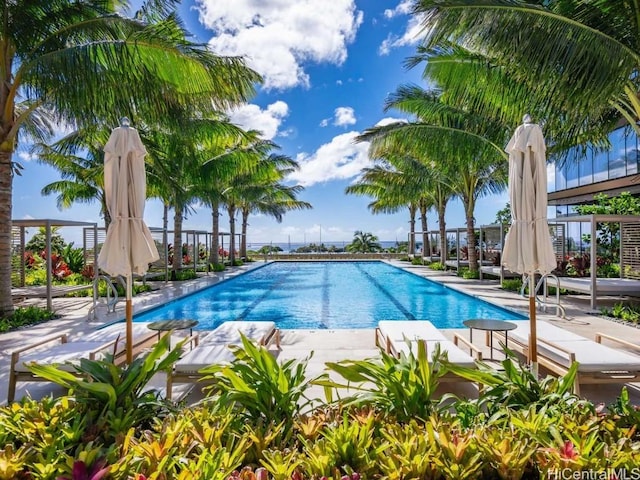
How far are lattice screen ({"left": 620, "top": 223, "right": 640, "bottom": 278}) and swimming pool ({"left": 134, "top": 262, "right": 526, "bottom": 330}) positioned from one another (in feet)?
13.9

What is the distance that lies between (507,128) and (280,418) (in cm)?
1030

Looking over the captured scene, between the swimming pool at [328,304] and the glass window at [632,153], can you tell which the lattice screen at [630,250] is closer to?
the swimming pool at [328,304]

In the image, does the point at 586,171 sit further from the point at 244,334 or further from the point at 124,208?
the point at 124,208

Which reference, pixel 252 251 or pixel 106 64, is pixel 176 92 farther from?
pixel 252 251

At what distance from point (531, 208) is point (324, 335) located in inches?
159

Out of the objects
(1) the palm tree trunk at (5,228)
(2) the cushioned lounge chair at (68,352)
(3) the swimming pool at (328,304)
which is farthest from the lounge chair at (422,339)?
(1) the palm tree trunk at (5,228)

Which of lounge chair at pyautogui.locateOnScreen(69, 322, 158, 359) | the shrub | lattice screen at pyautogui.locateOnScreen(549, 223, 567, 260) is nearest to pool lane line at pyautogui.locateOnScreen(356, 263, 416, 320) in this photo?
the shrub

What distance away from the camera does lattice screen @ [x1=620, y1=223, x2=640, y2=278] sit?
9.97 meters

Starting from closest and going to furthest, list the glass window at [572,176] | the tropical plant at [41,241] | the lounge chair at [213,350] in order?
1. the lounge chair at [213,350]
2. the tropical plant at [41,241]
3. the glass window at [572,176]

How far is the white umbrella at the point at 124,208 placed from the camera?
A: 349 cm

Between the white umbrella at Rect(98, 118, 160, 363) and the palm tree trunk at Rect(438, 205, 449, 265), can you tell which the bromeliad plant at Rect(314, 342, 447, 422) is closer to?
the white umbrella at Rect(98, 118, 160, 363)

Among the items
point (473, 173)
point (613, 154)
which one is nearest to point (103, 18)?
point (473, 173)

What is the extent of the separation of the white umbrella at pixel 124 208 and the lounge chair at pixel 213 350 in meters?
0.57

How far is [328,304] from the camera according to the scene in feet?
35.7
